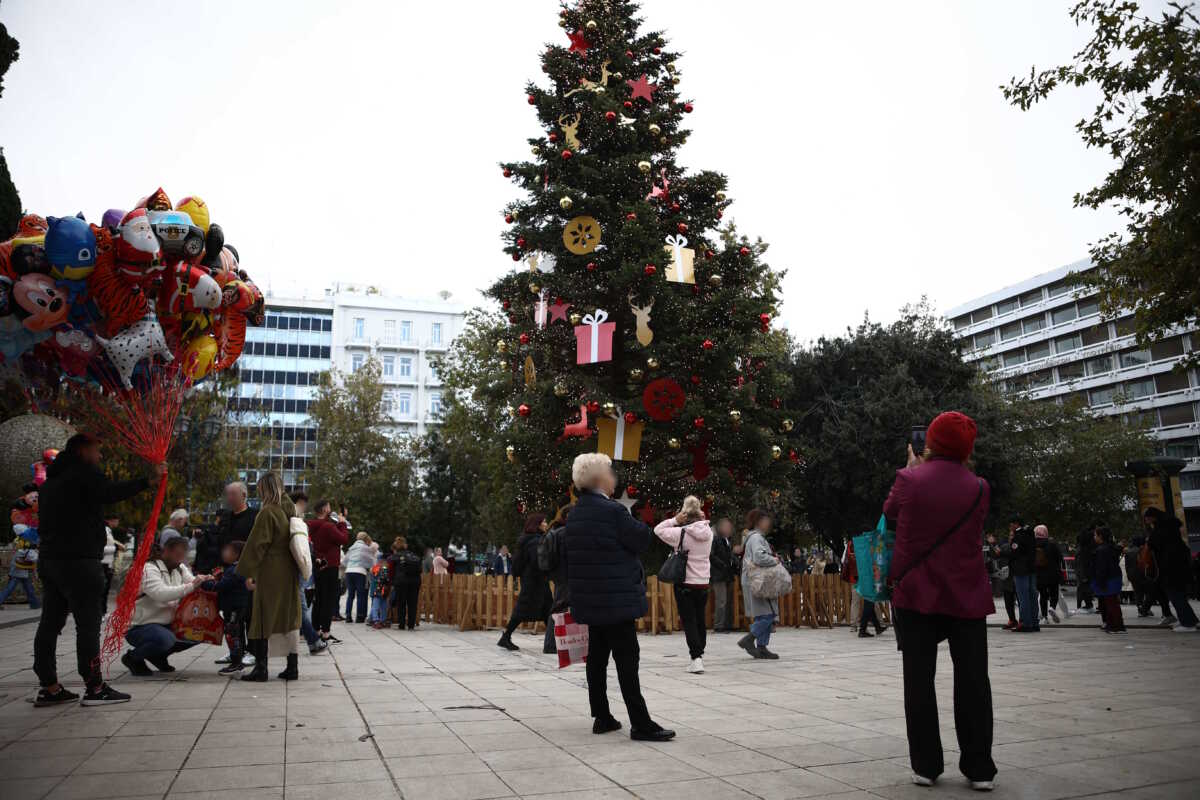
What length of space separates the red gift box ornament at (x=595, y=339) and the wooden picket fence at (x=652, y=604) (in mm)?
4135

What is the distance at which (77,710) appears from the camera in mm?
6305

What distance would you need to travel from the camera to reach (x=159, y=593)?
809cm

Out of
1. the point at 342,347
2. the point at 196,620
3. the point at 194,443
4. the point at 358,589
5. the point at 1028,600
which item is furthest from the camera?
the point at 342,347

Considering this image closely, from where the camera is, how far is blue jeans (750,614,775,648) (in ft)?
34.7

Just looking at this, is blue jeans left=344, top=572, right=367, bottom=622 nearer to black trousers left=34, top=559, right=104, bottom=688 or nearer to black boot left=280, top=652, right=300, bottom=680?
black boot left=280, top=652, right=300, bottom=680

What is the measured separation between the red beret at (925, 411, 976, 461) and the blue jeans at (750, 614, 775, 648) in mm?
6391

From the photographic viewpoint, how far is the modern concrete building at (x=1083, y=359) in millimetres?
65125

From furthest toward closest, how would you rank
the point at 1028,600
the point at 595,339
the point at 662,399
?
the point at 595,339
the point at 662,399
the point at 1028,600

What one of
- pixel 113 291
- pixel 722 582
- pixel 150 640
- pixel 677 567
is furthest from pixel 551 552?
pixel 722 582

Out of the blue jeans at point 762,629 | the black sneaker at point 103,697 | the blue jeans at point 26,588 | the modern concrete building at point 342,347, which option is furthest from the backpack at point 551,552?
the modern concrete building at point 342,347

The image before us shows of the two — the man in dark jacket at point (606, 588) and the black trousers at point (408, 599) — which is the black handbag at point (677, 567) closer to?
the man in dark jacket at point (606, 588)

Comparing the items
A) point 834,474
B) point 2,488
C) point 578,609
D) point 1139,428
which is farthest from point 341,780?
point 1139,428

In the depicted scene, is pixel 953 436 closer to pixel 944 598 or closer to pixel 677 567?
pixel 944 598

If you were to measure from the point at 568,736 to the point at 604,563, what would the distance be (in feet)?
3.69
